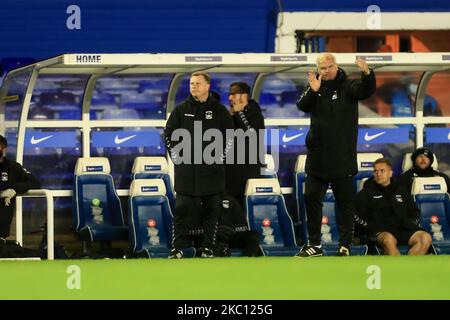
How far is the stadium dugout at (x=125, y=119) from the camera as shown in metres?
18.0

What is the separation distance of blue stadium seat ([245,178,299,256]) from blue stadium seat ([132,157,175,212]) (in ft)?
3.37

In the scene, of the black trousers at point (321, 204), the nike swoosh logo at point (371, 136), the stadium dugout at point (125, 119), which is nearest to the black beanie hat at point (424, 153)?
the stadium dugout at point (125, 119)

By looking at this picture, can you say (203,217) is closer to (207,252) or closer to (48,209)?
(207,252)

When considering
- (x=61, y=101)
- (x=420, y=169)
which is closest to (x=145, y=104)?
(x=61, y=101)

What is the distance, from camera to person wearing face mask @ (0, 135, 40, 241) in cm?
1662

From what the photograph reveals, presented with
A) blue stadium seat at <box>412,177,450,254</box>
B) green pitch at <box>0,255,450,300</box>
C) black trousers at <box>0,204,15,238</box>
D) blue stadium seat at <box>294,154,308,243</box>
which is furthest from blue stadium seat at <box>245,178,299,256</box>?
green pitch at <box>0,255,450,300</box>

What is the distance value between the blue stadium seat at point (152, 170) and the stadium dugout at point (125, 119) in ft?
1.09

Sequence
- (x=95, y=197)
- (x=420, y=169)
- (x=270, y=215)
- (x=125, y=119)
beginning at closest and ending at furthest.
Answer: (x=270, y=215) < (x=95, y=197) < (x=420, y=169) < (x=125, y=119)

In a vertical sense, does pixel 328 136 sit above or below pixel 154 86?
below

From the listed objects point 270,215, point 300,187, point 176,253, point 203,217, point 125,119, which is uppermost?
point 125,119

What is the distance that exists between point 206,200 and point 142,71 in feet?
8.66

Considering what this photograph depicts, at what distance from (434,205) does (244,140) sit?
2.61 metres

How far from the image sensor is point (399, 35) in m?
22.6

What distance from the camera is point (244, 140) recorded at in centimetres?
1711
